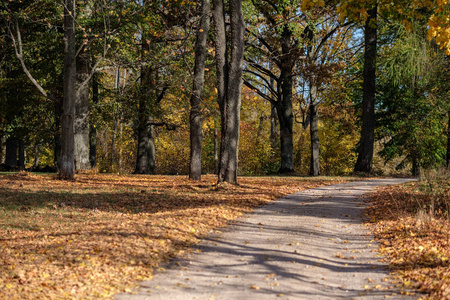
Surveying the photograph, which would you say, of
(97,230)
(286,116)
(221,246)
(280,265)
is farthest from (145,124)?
(280,265)

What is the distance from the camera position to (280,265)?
6352 millimetres

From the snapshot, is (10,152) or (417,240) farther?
(10,152)

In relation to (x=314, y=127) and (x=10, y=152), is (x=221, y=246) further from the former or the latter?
(x=10, y=152)

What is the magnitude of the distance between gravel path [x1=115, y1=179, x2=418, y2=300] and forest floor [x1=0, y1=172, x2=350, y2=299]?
431 millimetres

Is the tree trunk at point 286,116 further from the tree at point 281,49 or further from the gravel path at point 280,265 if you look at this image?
the gravel path at point 280,265

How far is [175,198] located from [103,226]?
4.57 m

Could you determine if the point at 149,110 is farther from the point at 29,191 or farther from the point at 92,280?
the point at 92,280

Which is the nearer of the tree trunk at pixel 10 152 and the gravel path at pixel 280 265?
the gravel path at pixel 280 265

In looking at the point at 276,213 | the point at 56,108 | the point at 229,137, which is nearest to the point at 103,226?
the point at 276,213

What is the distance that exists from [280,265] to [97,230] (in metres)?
3.44

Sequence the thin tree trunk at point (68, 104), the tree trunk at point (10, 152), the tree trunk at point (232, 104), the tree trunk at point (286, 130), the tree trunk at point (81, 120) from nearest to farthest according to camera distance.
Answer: the tree trunk at point (232, 104) → the thin tree trunk at point (68, 104) → the tree trunk at point (81, 120) → the tree trunk at point (286, 130) → the tree trunk at point (10, 152)

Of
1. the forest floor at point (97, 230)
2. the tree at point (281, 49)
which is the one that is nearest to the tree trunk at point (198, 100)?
the forest floor at point (97, 230)

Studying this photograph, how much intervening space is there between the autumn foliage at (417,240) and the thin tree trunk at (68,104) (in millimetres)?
10764

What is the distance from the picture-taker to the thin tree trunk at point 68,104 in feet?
54.1
